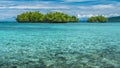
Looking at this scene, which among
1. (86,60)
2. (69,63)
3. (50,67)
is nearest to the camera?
(50,67)

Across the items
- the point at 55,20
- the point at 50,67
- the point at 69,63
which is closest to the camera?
the point at 50,67

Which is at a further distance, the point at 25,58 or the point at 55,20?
the point at 55,20

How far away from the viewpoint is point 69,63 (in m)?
19.9

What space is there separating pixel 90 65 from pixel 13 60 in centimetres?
560

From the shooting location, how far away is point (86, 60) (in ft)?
69.5

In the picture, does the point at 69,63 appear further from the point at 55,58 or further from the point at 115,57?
the point at 115,57

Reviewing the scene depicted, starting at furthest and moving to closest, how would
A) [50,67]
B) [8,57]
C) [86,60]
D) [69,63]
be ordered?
[8,57]
[86,60]
[69,63]
[50,67]

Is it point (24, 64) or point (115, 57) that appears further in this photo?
point (115, 57)

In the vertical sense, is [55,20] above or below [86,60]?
below

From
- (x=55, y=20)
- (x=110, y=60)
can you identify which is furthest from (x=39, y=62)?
(x=55, y=20)

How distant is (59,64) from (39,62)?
163 cm

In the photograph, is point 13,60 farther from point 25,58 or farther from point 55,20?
point 55,20

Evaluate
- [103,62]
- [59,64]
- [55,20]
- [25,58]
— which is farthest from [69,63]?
[55,20]

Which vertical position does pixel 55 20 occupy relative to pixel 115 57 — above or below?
below
